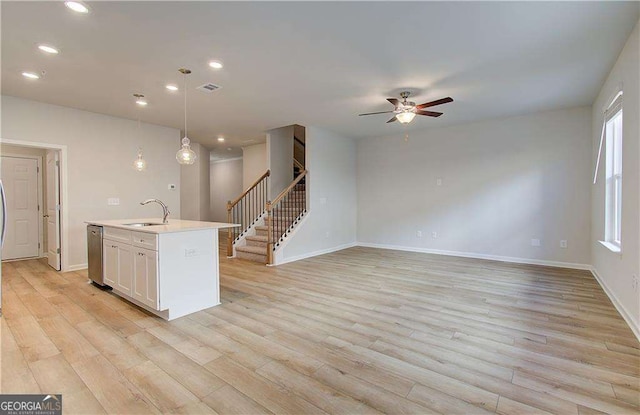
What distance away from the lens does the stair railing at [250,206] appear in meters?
7.01

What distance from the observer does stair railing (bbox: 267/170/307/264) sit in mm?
5908

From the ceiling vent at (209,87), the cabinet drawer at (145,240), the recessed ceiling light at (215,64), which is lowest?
the cabinet drawer at (145,240)

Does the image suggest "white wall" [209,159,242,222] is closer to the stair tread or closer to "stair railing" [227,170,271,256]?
"stair railing" [227,170,271,256]

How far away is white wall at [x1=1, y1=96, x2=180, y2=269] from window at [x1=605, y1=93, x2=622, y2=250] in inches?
296

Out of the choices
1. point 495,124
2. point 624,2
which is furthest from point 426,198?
point 624,2

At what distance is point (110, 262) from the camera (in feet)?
13.0

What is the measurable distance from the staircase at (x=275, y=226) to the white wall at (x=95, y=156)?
2.02 meters

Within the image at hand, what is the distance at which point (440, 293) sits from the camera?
4020mm

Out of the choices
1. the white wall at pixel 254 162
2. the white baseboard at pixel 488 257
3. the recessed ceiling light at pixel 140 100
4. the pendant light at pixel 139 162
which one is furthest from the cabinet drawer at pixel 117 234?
the white baseboard at pixel 488 257

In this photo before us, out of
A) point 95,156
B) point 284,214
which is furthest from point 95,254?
point 284,214

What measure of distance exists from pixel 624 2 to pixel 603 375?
2.87m

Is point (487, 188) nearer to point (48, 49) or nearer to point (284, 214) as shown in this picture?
point (284, 214)

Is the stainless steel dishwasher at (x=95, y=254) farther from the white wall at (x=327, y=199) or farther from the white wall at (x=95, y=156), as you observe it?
the white wall at (x=327, y=199)

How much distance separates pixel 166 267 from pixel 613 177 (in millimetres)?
A: 5618
